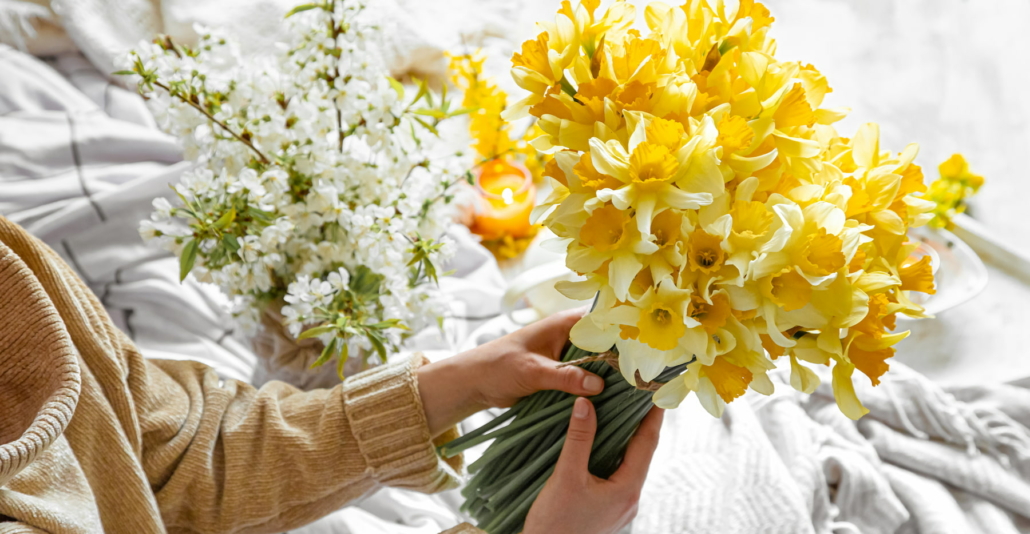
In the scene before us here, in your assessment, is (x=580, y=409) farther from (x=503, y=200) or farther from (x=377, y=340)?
(x=503, y=200)

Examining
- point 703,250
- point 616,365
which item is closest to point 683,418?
point 616,365

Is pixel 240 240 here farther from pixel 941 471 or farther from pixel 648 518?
pixel 941 471

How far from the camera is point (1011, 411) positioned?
0.84m

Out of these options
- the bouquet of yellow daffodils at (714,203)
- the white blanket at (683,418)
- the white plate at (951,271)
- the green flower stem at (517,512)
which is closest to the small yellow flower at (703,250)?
the bouquet of yellow daffodils at (714,203)

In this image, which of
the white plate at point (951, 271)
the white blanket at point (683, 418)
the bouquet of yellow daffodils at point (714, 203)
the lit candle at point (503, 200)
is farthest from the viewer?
the lit candle at point (503, 200)

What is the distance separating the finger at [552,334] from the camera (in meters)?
0.62

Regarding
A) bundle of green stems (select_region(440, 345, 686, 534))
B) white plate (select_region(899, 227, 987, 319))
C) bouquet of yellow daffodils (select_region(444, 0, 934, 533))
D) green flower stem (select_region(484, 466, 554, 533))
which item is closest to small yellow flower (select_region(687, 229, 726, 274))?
bouquet of yellow daffodils (select_region(444, 0, 934, 533))

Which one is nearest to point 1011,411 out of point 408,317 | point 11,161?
point 408,317

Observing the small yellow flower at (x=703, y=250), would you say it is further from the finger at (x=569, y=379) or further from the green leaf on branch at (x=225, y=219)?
the green leaf on branch at (x=225, y=219)

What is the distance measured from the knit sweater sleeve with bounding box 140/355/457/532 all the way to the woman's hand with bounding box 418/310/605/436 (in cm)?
2

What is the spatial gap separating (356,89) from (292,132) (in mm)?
64

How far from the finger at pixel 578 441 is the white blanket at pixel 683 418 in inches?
8.8

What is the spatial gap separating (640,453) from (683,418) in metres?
0.26

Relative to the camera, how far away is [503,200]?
1062mm
